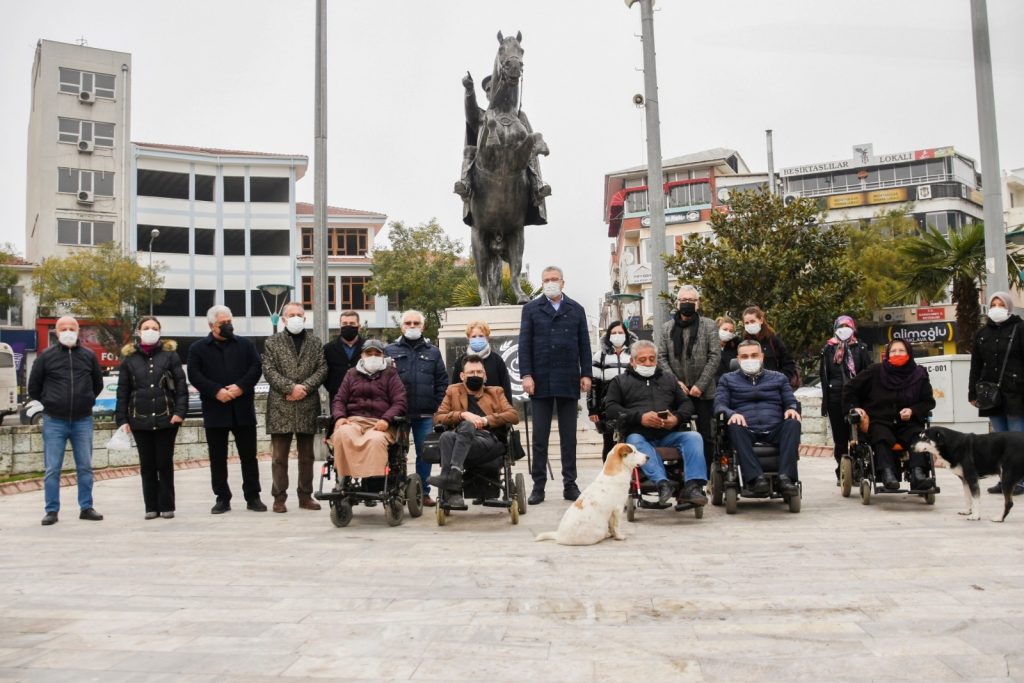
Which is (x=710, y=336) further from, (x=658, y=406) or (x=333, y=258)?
(x=333, y=258)

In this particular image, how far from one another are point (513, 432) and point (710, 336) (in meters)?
2.19

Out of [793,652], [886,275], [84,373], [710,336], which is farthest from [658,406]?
[886,275]

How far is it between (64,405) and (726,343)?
6.32 meters

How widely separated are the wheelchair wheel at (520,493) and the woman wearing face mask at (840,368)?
3.26 meters

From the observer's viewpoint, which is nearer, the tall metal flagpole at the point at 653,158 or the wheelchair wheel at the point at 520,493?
the wheelchair wheel at the point at 520,493

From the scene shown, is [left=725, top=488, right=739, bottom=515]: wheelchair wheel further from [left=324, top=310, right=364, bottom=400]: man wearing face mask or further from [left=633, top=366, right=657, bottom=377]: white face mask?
A: [left=324, top=310, right=364, bottom=400]: man wearing face mask

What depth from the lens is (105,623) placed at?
438 cm

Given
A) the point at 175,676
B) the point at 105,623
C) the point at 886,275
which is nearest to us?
the point at 175,676

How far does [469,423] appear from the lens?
710 cm

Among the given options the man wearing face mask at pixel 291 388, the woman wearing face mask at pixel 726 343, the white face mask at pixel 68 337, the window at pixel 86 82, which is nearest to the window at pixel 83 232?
the window at pixel 86 82

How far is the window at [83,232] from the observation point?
4478 centimetres

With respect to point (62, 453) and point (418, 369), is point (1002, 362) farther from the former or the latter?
point (62, 453)

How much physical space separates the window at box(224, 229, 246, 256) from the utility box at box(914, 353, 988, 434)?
40.8 meters

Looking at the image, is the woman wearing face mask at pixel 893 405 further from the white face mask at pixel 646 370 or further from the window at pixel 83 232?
the window at pixel 83 232
